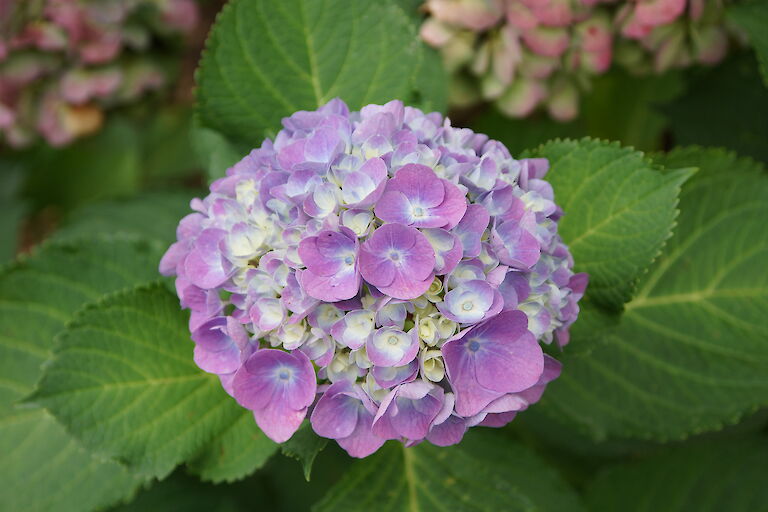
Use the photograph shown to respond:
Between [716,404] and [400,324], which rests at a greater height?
[400,324]

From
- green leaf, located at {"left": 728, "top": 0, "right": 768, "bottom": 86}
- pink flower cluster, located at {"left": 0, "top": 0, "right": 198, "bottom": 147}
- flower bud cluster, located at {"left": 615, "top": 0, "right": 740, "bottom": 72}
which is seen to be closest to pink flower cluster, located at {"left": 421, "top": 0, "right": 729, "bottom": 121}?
flower bud cluster, located at {"left": 615, "top": 0, "right": 740, "bottom": 72}

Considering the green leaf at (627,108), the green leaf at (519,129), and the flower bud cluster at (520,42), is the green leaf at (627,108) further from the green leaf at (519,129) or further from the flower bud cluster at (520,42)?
the flower bud cluster at (520,42)

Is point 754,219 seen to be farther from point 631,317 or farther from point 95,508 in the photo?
point 95,508

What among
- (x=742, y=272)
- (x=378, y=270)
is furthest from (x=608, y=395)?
(x=378, y=270)

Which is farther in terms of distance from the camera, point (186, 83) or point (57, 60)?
point (186, 83)

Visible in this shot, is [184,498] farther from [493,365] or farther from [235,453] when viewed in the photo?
[493,365]

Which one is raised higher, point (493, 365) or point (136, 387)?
point (493, 365)

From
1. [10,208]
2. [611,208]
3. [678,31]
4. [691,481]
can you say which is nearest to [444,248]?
[611,208]
